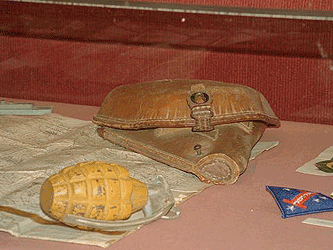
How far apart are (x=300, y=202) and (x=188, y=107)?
0.34 meters

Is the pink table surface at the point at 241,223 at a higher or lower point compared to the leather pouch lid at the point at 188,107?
lower

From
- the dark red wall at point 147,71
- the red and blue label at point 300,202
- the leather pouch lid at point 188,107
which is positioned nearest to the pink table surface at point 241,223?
the red and blue label at point 300,202

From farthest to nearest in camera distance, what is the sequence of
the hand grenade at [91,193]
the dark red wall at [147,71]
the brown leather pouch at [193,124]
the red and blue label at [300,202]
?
1. the dark red wall at [147,71]
2. the brown leather pouch at [193,124]
3. the red and blue label at [300,202]
4. the hand grenade at [91,193]

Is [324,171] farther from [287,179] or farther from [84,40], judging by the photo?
[84,40]

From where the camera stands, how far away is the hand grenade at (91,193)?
118 cm

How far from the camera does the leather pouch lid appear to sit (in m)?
1.56

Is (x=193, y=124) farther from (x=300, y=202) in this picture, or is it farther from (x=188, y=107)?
(x=300, y=202)

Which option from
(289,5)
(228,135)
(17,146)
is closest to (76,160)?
(17,146)

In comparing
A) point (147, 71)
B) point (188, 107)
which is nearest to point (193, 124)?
point (188, 107)

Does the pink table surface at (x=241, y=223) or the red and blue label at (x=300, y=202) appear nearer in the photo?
the pink table surface at (x=241, y=223)

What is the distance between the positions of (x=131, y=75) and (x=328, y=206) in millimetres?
1030

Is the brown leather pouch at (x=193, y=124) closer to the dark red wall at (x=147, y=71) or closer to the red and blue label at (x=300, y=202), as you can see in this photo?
the red and blue label at (x=300, y=202)

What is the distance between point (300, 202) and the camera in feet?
4.38

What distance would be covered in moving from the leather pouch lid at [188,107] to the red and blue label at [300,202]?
0.24m
